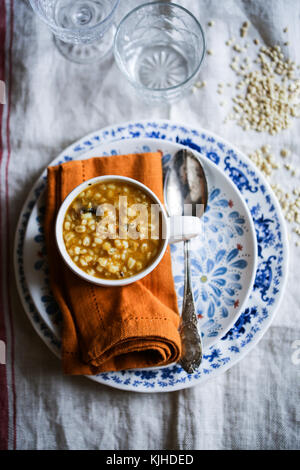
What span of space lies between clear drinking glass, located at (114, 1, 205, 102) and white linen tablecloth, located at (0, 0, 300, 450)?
67 mm

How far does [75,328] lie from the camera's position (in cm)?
126

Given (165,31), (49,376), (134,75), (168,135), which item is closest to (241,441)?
(49,376)

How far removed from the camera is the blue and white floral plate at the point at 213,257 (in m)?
1.33

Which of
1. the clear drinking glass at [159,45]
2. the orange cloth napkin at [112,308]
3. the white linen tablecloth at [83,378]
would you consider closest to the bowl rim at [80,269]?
the orange cloth napkin at [112,308]

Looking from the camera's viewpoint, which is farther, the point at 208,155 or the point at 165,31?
the point at 165,31

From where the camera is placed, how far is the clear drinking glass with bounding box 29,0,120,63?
1.52 meters

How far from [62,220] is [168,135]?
51 centimetres

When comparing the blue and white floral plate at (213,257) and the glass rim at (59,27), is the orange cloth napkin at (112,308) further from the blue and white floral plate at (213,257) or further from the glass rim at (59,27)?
the glass rim at (59,27)

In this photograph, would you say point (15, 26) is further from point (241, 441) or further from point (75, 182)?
point (241, 441)

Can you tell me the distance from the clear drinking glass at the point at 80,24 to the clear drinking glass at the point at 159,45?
0.26 ft

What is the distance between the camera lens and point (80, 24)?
1620mm

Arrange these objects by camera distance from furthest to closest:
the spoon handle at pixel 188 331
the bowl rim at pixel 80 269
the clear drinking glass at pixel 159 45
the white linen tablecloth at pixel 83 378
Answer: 1. the clear drinking glass at pixel 159 45
2. the white linen tablecloth at pixel 83 378
3. the spoon handle at pixel 188 331
4. the bowl rim at pixel 80 269

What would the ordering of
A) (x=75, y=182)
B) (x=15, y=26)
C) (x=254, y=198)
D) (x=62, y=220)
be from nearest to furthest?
1. (x=62, y=220)
2. (x=75, y=182)
3. (x=254, y=198)
4. (x=15, y=26)
